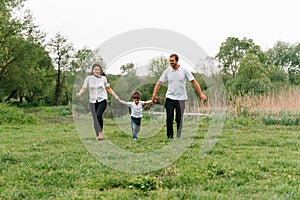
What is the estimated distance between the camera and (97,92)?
8.01m

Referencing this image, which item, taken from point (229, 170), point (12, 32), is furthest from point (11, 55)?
point (229, 170)

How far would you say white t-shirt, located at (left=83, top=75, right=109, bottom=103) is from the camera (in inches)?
313

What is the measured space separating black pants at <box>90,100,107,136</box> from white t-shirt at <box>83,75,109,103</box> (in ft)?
0.30

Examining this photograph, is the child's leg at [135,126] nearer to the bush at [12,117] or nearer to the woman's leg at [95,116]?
the woman's leg at [95,116]

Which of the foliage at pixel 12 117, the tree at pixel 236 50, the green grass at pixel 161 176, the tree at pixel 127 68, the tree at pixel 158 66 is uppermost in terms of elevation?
the tree at pixel 236 50

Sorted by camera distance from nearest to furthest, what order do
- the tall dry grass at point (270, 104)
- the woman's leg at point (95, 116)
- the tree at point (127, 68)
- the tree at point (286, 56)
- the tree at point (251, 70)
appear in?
the woman's leg at point (95, 116) < the tree at point (127, 68) < the tall dry grass at point (270, 104) < the tree at point (251, 70) < the tree at point (286, 56)

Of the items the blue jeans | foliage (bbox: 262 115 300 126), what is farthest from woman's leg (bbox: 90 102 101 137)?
foliage (bbox: 262 115 300 126)

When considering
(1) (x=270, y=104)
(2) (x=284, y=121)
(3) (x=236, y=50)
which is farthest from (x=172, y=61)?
(3) (x=236, y=50)

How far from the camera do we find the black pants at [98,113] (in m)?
7.90

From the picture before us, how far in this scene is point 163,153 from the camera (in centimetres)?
599

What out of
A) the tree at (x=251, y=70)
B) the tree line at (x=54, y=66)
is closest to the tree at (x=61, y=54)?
the tree line at (x=54, y=66)

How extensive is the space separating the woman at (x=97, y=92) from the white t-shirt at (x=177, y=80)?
1.37m

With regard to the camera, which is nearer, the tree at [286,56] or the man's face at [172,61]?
the man's face at [172,61]

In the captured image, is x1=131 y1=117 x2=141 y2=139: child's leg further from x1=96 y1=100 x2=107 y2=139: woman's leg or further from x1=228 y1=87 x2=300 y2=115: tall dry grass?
x1=228 y1=87 x2=300 y2=115: tall dry grass
